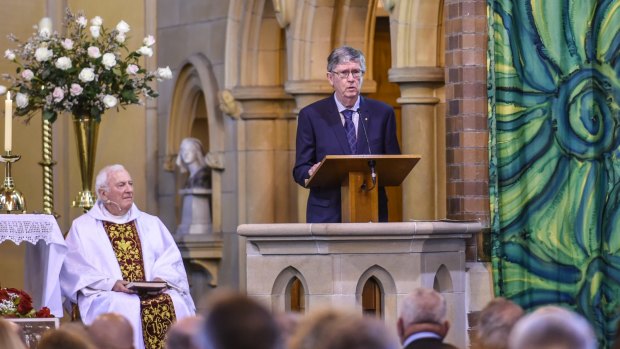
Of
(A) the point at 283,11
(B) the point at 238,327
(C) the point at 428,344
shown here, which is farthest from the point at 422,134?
(B) the point at 238,327

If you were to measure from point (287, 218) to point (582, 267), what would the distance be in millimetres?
4482

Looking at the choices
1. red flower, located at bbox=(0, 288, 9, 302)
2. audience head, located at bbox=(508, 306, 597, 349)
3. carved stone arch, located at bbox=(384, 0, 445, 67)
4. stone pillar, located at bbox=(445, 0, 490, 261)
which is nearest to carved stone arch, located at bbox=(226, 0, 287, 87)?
carved stone arch, located at bbox=(384, 0, 445, 67)

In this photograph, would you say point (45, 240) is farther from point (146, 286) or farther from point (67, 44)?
point (67, 44)

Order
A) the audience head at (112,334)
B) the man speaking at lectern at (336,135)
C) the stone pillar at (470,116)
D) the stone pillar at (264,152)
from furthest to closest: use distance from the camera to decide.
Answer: the stone pillar at (264,152) < the stone pillar at (470,116) < the man speaking at lectern at (336,135) < the audience head at (112,334)

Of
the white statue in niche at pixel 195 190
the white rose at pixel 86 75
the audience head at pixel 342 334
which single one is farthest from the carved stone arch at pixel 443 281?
the white statue in niche at pixel 195 190

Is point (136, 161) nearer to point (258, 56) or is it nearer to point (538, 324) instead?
point (258, 56)

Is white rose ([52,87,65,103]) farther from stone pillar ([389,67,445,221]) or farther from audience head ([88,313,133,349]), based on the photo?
audience head ([88,313,133,349])

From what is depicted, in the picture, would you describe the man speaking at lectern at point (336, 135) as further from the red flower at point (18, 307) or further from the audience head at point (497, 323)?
the audience head at point (497, 323)

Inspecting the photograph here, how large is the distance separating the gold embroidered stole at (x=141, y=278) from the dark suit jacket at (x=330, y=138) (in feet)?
5.03

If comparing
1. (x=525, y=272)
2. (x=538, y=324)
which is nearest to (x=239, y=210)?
(x=525, y=272)

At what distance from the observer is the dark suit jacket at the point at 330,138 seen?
8750 mm

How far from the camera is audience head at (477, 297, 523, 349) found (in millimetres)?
5270

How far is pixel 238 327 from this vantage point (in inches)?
165

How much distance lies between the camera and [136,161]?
15.7m
